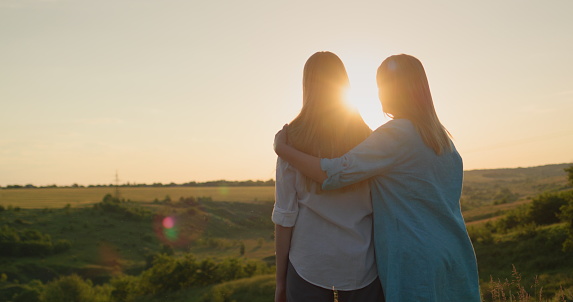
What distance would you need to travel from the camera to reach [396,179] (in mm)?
2531

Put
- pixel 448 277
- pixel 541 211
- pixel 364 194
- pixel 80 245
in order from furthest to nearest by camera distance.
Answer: pixel 80 245
pixel 541 211
pixel 364 194
pixel 448 277

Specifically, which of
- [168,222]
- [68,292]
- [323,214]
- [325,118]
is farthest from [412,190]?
[168,222]

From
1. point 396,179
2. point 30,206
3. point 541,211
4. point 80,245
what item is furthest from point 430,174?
point 30,206

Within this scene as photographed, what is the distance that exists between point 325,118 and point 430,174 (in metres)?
0.63

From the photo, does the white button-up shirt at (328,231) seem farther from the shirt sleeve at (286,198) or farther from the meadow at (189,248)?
the meadow at (189,248)

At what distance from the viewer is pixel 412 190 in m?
2.51

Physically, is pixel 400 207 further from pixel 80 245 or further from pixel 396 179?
pixel 80 245

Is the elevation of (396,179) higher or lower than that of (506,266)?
higher

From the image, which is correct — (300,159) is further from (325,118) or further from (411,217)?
(411,217)

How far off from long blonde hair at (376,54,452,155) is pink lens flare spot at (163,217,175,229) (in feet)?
331

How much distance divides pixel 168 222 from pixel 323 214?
340ft

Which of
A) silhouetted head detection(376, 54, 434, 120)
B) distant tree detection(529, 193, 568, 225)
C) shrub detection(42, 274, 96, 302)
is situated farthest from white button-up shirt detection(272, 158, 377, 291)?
shrub detection(42, 274, 96, 302)

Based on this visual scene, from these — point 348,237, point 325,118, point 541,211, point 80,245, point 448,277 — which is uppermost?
point 325,118

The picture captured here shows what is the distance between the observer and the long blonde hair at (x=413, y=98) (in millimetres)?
2547
